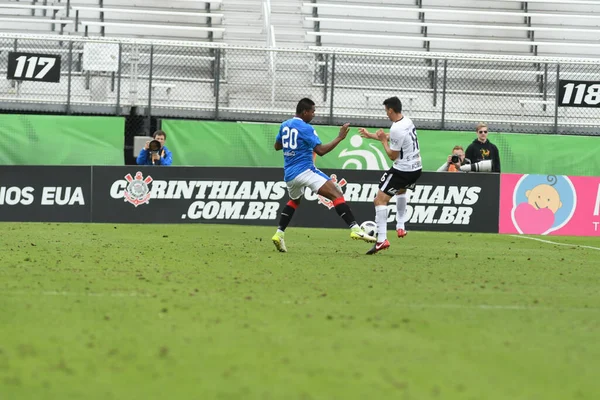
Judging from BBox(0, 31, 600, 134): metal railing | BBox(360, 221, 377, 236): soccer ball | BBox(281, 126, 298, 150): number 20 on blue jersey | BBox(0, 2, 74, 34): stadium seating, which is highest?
BBox(0, 2, 74, 34): stadium seating

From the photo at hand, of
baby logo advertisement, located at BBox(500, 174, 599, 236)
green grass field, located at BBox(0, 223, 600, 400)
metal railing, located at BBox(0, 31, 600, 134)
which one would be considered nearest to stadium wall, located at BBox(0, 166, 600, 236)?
baby logo advertisement, located at BBox(500, 174, 599, 236)

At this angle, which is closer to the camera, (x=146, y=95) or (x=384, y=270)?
(x=384, y=270)

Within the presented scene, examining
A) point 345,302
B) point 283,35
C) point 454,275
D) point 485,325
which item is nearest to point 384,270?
point 454,275

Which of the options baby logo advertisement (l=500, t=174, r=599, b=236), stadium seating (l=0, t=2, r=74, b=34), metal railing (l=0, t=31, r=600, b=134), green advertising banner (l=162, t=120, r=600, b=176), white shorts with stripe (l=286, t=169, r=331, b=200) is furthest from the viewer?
stadium seating (l=0, t=2, r=74, b=34)

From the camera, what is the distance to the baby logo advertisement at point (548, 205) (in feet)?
64.9

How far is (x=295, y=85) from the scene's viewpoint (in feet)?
70.6

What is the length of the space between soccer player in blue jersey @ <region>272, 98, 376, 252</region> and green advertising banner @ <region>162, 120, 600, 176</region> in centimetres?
→ 696

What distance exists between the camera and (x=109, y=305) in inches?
281

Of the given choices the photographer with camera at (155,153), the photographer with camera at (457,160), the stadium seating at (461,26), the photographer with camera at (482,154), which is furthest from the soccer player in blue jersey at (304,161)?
the stadium seating at (461,26)

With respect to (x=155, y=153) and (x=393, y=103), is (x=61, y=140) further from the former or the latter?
(x=393, y=103)

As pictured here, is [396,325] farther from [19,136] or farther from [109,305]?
[19,136]

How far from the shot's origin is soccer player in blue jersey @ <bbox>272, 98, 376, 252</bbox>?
13172 millimetres

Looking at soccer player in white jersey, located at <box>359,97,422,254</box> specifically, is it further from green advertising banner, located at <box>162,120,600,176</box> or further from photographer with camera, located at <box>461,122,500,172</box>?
green advertising banner, located at <box>162,120,600,176</box>

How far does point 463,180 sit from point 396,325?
13.6 metres
